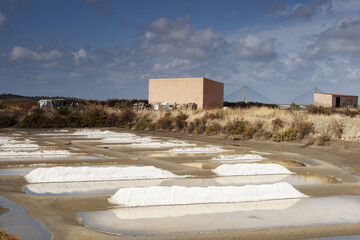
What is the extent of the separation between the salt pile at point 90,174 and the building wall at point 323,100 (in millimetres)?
41829

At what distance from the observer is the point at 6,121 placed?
1043 inches

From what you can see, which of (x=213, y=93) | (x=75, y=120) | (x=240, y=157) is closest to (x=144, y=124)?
(x=75, y=120)

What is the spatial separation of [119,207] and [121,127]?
21.6 meters

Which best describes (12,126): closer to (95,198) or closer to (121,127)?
(121,127)

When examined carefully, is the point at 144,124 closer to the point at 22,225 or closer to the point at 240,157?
the point at 240,157

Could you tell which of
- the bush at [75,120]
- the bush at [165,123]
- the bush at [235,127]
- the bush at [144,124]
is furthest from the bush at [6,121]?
the bush at [235,127]

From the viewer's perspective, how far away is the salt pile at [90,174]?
903cm

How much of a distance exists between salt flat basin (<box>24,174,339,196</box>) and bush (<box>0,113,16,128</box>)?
19.5 metres

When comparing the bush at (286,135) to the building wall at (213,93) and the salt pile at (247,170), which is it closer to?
the salt pile at (247,170)

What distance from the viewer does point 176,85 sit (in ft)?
121

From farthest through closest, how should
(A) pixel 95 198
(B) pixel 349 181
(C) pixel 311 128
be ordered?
(C) pixel 311 128 < (B) pixel 349 181 < (A) pixel 95 198

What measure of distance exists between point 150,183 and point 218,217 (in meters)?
2.86

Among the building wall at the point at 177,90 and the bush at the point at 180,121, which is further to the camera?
the building wall at the point at 177,90

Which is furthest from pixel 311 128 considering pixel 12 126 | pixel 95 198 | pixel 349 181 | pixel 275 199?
pixel 12 126
